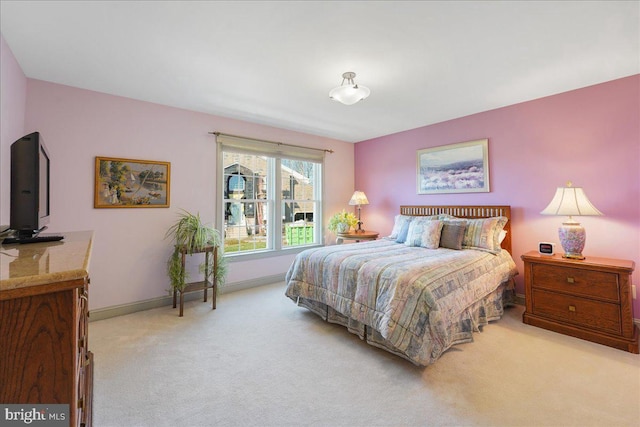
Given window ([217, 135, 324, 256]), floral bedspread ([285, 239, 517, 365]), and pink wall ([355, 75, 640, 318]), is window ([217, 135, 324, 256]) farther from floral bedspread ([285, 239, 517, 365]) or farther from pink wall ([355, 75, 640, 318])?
pink wall ([355, 75, 640, 318])

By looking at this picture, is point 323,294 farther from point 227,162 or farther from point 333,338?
point 227,162

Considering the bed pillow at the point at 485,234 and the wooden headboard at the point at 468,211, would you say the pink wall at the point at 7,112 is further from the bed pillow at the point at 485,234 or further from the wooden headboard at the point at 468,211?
the wooden headboard at the point at 468,211

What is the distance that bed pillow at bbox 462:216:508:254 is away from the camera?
3.28 meters

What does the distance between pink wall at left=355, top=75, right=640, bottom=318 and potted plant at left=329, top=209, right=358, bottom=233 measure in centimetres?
130

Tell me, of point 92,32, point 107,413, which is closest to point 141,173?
point 92,32

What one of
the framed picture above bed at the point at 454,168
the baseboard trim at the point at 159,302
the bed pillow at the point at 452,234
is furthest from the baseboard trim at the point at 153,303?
the framed picture above bed at the point at 454,168

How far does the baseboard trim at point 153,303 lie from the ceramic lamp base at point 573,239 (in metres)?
3.79

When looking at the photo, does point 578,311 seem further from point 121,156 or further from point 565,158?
point 121,156

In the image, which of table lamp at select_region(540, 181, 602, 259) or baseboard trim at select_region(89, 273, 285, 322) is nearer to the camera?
table lamp at select_region(540, 181, 602, 259)

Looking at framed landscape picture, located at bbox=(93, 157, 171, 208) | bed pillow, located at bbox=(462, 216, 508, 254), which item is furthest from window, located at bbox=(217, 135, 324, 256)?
bed pillow, located at bbox=(462, 216, 508, 254)

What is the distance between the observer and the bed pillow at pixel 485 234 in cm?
328

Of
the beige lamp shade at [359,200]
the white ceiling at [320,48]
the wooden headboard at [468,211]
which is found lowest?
the wooden headboard at [468,211]

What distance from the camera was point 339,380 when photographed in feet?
6.58

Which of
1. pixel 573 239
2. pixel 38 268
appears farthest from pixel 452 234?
pixel 38 268
